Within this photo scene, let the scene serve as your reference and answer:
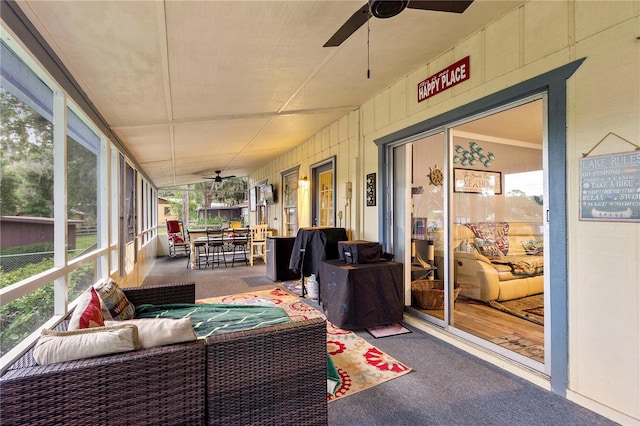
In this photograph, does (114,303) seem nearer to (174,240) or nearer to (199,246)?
(199,246)

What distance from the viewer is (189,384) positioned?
1.37 meters

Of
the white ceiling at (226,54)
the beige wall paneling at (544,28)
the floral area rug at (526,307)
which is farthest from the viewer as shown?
the floral area rug at (526,307)

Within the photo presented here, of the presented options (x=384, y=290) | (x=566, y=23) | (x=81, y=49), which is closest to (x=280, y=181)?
(x=384, y=290)

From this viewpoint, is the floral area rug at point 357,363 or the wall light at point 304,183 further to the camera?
the wall light at point 304,183

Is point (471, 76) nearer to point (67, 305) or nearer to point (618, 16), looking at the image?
point (618, 16)

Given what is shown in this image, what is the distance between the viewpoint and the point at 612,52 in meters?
1.87

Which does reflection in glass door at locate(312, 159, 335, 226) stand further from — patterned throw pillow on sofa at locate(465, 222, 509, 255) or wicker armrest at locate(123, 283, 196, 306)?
wicker armrest at locate(123, 283, 196, 306)

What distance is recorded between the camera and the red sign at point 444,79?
2.85m

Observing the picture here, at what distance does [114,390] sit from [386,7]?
2.24 m

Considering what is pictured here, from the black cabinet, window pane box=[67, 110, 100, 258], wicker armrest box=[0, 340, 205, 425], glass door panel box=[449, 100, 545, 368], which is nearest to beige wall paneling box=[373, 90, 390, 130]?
glass door panel box=[449, 100, 545, 368]

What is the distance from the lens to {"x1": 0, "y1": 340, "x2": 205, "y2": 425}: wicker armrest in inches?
44.3

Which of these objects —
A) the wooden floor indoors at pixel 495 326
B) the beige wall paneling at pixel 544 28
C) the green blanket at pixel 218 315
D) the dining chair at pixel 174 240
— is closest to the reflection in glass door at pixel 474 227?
the wooden floor indoors at pixel 495 326

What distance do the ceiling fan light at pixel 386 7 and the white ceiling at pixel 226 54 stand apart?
538 millimetres

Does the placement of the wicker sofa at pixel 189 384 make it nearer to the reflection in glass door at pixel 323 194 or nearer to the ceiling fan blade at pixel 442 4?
the ceiling fan blade at pixel 442 4
